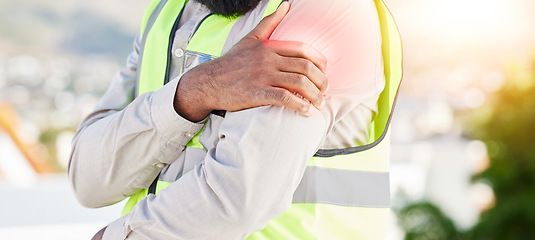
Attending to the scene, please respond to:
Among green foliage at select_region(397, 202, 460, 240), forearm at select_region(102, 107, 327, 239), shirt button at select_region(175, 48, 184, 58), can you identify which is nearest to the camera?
forearm at select_region(102, 107, 327, 239)

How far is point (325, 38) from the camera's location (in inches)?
34.1

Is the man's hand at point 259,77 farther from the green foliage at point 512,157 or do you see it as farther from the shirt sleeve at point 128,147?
the green foliage at point 512,157

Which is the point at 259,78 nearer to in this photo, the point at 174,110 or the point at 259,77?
the point at 259,77

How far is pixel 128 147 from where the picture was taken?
3.19 feet

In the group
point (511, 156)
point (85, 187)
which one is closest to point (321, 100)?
point (85, 187)

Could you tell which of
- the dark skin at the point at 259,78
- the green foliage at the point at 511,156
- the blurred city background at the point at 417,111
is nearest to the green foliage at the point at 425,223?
the blurred city background at the point at 417,111

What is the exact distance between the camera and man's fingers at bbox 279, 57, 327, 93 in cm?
82

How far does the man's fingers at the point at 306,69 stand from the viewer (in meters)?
0.82

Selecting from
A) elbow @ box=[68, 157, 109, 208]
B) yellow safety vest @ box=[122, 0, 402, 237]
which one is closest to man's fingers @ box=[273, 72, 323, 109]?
yellow safety vest @ box=[122, 0, 402, 237]

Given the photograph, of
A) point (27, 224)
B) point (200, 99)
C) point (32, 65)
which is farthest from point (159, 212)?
point (32, 65)

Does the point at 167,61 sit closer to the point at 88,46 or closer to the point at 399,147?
the point at 399,147

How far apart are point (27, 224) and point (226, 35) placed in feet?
8.90

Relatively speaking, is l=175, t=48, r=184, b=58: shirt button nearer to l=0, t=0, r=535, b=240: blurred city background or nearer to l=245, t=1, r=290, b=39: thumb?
l=245, t=1, r=290, b=39: thumb

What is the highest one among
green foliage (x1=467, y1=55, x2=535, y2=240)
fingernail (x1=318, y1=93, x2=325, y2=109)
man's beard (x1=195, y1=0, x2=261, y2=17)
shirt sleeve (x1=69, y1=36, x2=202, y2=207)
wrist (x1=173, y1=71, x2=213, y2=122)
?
man's beard (x1=195, y1=0, x2=261, y2=17)
